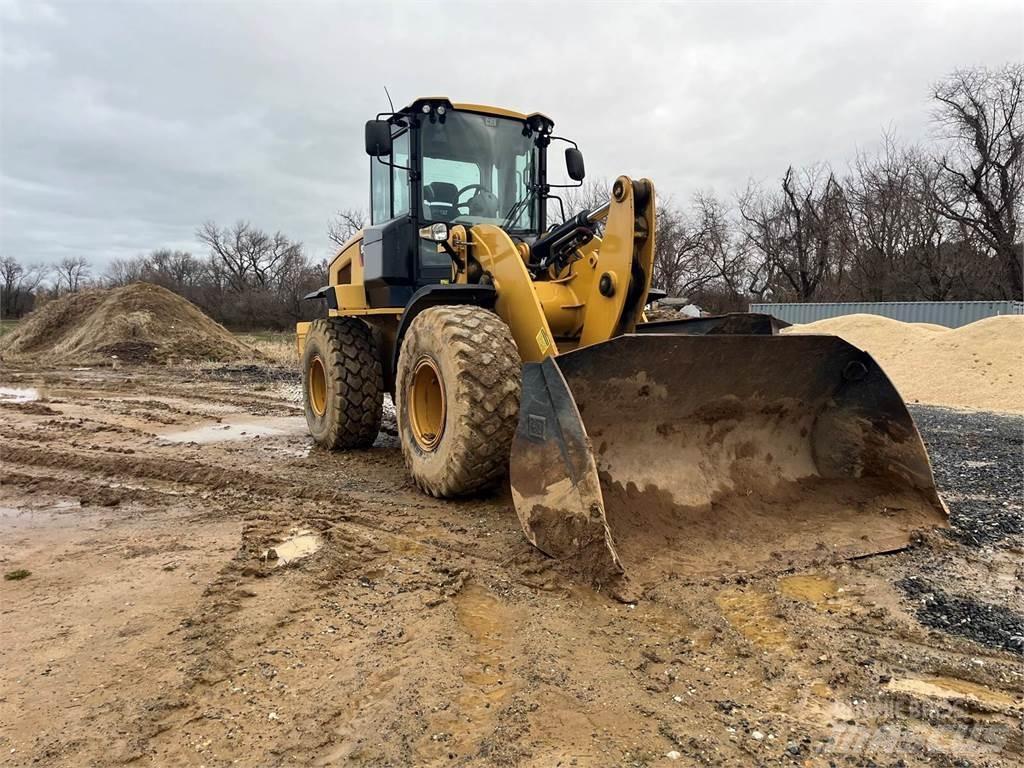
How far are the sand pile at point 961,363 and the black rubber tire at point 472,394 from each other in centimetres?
843

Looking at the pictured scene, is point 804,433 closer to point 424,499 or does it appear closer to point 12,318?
point 424,499

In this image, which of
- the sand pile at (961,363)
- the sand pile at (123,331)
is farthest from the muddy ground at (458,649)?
the sand pile at (123,331)

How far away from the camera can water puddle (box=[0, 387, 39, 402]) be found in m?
10.8

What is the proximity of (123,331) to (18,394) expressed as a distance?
880 centimetres

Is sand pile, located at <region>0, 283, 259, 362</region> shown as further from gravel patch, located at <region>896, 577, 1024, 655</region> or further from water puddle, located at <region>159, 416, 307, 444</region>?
gravel patch, located at <region>896, 577, 1024, 655</region>

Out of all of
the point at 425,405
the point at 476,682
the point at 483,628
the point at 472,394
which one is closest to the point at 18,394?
the point at 425,405

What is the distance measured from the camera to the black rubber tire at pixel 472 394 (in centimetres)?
392

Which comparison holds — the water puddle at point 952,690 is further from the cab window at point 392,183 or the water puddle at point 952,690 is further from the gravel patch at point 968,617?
the cab window at point 392,183

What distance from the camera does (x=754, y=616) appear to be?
2830 mm

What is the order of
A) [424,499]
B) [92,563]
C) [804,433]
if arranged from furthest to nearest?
[424,499] → [804,433] → [92,563]

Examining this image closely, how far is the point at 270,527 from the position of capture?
4031mm

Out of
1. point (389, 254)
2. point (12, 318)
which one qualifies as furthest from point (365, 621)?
point (12, 318)

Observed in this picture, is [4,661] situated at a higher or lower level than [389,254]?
lower

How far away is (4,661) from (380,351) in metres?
4.23
